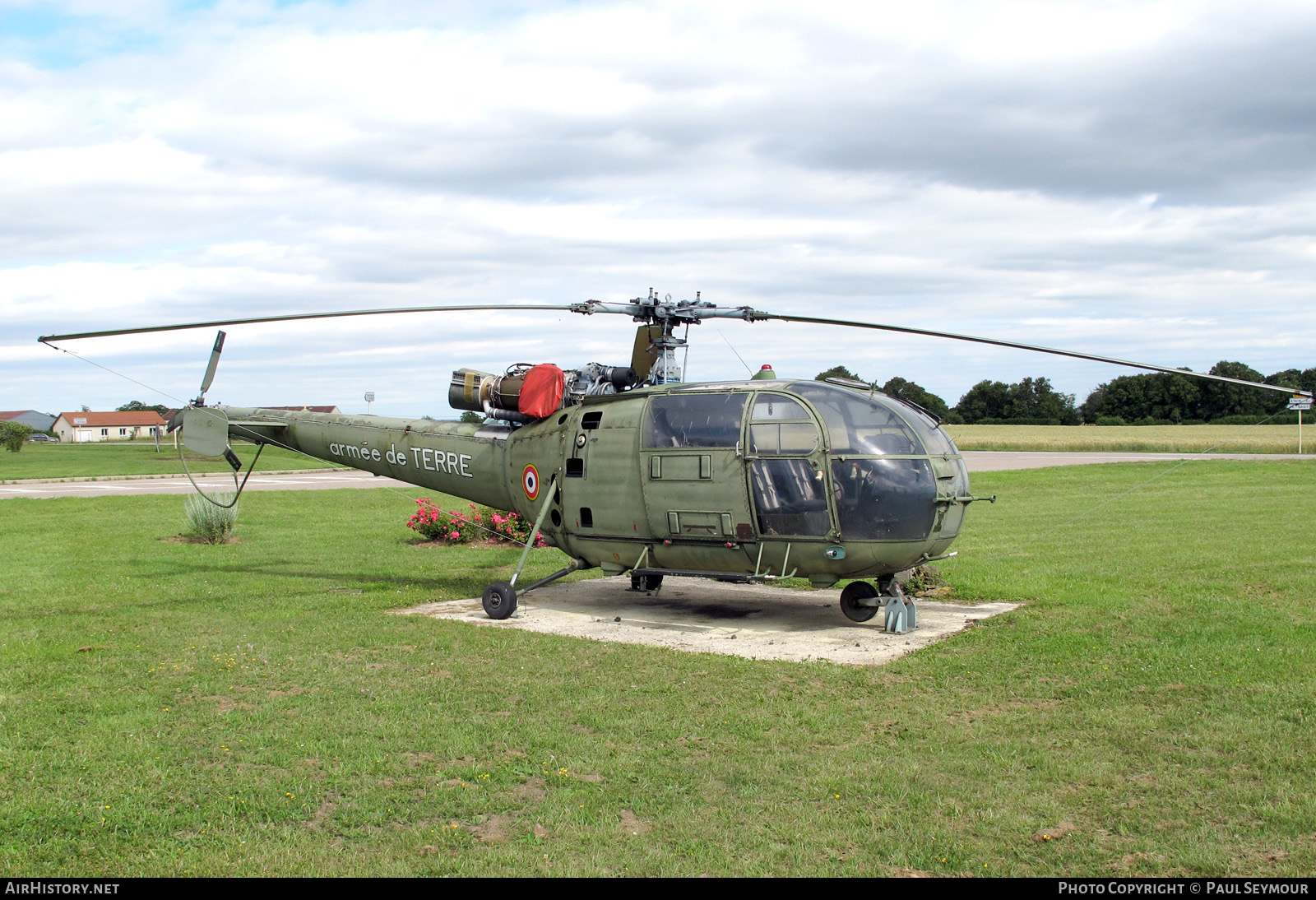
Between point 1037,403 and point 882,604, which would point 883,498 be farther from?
point 1037,403

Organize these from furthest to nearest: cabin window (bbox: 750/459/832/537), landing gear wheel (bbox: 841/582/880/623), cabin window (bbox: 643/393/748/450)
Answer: landing gear wheel (bbox: 841/582/880/623) < cabin window (bbox: 643/393/748/450) < cabin window (bbox: 750/459/832/537)

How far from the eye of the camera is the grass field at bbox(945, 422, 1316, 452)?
5072 centimetres

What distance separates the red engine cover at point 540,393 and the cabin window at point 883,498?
4233 millimetres

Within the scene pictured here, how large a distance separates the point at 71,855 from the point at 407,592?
875 cm

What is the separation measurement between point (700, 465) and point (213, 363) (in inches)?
291

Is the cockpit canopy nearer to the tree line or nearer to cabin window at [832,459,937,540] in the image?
cabin window at [832,459,937,540]

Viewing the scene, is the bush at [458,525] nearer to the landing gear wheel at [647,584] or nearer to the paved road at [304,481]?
the landing gear wheel at [647,584]

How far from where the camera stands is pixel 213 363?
46.4 ft

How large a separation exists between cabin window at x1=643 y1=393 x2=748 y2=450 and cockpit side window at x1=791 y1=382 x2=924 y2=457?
80 cm

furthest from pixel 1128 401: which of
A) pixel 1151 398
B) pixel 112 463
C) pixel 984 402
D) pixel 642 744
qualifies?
pixel 642 744

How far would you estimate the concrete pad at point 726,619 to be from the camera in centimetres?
1066

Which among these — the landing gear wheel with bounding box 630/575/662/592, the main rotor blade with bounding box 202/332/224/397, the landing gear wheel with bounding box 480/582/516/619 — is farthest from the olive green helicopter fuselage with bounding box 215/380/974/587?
the main rotor blade with bounding box 202/332/224/397

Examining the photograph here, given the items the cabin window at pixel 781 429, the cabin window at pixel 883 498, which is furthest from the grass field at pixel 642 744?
the cabin window at pixel 781 429
